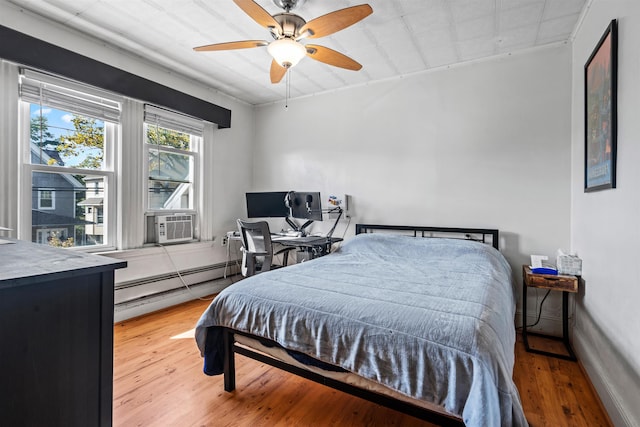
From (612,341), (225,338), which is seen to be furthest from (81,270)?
(612,341)

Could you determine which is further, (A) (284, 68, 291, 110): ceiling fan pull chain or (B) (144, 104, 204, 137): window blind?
(A) (284, 68, 291, 110): ceiling fan pull chain

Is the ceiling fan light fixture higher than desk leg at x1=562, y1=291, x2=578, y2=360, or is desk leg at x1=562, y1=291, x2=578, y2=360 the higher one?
the ceiling fan light fixture

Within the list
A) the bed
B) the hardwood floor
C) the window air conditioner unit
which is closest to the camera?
the bed

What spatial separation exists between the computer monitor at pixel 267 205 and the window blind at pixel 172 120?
100cm

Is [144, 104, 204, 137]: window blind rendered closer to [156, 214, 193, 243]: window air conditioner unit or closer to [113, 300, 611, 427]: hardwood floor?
[156, 214, 193, 243]: window air conditioner unit

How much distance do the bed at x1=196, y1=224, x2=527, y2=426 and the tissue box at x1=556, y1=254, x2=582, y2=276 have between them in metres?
0.54

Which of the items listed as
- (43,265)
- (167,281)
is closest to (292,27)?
(43,265)

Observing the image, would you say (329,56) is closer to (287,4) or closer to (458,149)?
(287,4)

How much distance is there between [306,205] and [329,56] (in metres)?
1.82

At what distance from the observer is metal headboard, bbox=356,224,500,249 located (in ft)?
9.96

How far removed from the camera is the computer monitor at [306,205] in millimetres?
3688

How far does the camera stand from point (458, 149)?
3215 millimetres

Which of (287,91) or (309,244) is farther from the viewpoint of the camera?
(287,91)

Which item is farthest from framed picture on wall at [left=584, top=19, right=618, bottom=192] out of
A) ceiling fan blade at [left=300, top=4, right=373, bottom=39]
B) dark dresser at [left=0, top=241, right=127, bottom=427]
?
dark dresser at [left=0, top=241, right=127, bottom=427]
